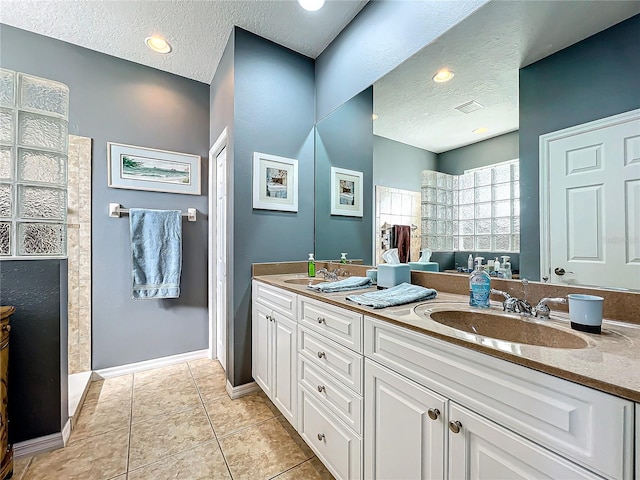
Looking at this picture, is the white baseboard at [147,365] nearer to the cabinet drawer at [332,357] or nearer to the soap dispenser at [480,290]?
the cabinet drawer at [332,357]

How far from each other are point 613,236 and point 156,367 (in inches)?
120

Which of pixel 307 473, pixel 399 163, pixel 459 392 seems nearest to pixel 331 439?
pixel 307 473

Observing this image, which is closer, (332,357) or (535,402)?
(535,402)

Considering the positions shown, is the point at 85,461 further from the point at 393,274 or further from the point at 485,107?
the point at 485,107

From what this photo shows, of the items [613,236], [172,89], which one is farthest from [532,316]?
[172,89]

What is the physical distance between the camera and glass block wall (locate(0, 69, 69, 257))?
4.35 ft

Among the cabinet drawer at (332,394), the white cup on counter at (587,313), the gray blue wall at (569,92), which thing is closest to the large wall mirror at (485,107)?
the gray blue wall at (569,92)

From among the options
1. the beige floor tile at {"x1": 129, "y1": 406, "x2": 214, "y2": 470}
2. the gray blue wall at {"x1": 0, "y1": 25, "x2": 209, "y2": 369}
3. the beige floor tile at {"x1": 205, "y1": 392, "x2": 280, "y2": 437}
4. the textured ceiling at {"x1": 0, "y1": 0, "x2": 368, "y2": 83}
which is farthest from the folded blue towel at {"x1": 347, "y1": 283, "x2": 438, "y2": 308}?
the gray blue wall at {"x1": 0, "y1": 25, "x2": 209, "y2": 369}

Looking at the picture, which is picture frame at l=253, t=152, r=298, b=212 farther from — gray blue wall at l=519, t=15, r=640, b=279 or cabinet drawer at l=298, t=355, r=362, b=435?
gray blue wall at l=519, t=15, r=640, b=279

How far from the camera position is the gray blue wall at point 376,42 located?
4.45ft

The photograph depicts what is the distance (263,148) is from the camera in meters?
2.07

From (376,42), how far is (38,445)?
2936mm

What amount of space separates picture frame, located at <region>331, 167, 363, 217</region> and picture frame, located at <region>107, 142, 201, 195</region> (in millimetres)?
1330

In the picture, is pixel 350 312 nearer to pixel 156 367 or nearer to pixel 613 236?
pixel 613 236
